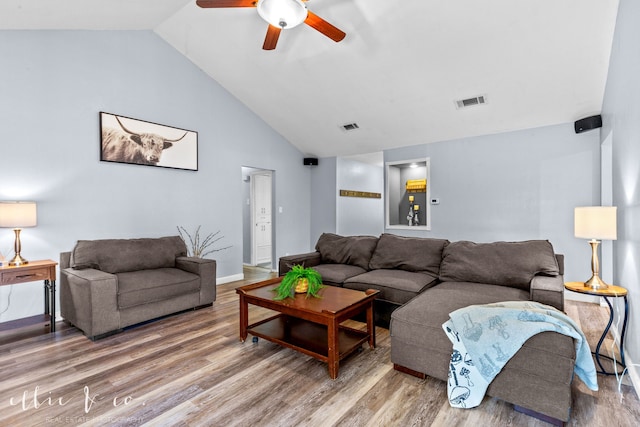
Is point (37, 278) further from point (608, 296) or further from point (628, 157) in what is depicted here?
point (628, 157)

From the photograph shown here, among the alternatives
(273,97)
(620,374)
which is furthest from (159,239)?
(620,374)

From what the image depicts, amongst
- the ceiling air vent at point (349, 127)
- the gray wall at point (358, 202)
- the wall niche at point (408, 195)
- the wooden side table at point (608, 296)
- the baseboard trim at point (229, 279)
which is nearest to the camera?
the wooden side table at point (608, 296)

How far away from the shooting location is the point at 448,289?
9.07 feet

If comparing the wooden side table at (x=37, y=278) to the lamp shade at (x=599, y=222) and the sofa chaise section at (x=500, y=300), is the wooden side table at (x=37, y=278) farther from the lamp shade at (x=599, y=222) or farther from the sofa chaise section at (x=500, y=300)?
the lamp shade at (x=599, y=222)

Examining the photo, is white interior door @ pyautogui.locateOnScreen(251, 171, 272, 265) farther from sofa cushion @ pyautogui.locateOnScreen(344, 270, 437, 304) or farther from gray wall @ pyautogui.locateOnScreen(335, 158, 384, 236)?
sofa cushion @ pyautogui.locateOnScreen(344, 270, 437, 304)

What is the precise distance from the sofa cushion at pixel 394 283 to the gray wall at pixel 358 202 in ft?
10.3

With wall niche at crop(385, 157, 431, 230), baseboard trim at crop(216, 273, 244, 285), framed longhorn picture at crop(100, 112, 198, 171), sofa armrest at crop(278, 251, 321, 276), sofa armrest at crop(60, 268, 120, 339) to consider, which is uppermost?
framed longhorn picture at crop(100, 112, 198, 171)

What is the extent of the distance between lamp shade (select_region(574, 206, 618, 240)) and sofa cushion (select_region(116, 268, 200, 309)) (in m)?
3.65

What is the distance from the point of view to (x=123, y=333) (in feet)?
10.1

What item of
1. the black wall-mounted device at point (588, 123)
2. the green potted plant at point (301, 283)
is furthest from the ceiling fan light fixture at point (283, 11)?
the black wall-mounted device at point (588, 123)

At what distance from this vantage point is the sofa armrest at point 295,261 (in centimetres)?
→ 376

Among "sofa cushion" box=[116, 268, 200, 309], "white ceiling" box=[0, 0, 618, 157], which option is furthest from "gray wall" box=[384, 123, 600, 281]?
"sofa cushion" box=[116, 268, 200, 309]

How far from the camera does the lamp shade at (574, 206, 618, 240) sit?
2.28m

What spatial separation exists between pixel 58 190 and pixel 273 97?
3.04m
